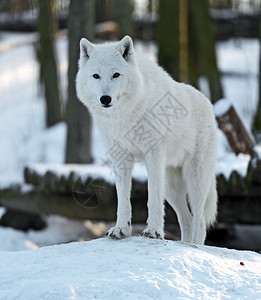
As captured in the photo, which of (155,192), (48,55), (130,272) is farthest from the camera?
(48,55)

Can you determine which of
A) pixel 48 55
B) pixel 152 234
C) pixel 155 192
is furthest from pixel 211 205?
pixel 48 55

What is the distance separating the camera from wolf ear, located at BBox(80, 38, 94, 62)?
13.9 feet

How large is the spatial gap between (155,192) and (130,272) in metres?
1.08

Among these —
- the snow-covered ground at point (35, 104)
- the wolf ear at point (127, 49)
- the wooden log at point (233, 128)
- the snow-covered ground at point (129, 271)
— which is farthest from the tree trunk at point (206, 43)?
the snow-covered ground at point (129, 271)

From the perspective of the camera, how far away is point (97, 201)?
6.80 m

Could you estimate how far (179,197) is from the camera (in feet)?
16.2

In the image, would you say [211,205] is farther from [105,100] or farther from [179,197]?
[105,100]

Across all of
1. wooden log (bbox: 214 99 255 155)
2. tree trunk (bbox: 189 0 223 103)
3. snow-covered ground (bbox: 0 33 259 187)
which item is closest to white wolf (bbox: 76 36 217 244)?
snow-covered ground (bbox: 0 33 259 187)

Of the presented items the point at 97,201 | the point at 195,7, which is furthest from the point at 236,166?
the point at 195,7

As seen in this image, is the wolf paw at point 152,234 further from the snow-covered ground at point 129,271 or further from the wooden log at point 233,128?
the wooden log at point 233,128

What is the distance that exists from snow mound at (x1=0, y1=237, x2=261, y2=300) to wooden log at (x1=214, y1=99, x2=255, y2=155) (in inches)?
120

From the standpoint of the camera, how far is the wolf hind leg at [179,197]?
193 inches

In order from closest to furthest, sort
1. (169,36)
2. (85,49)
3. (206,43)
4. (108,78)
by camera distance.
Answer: (108,78) → (85,49) → (169,36) → (206,43)

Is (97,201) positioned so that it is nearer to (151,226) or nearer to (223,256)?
(151,226)
